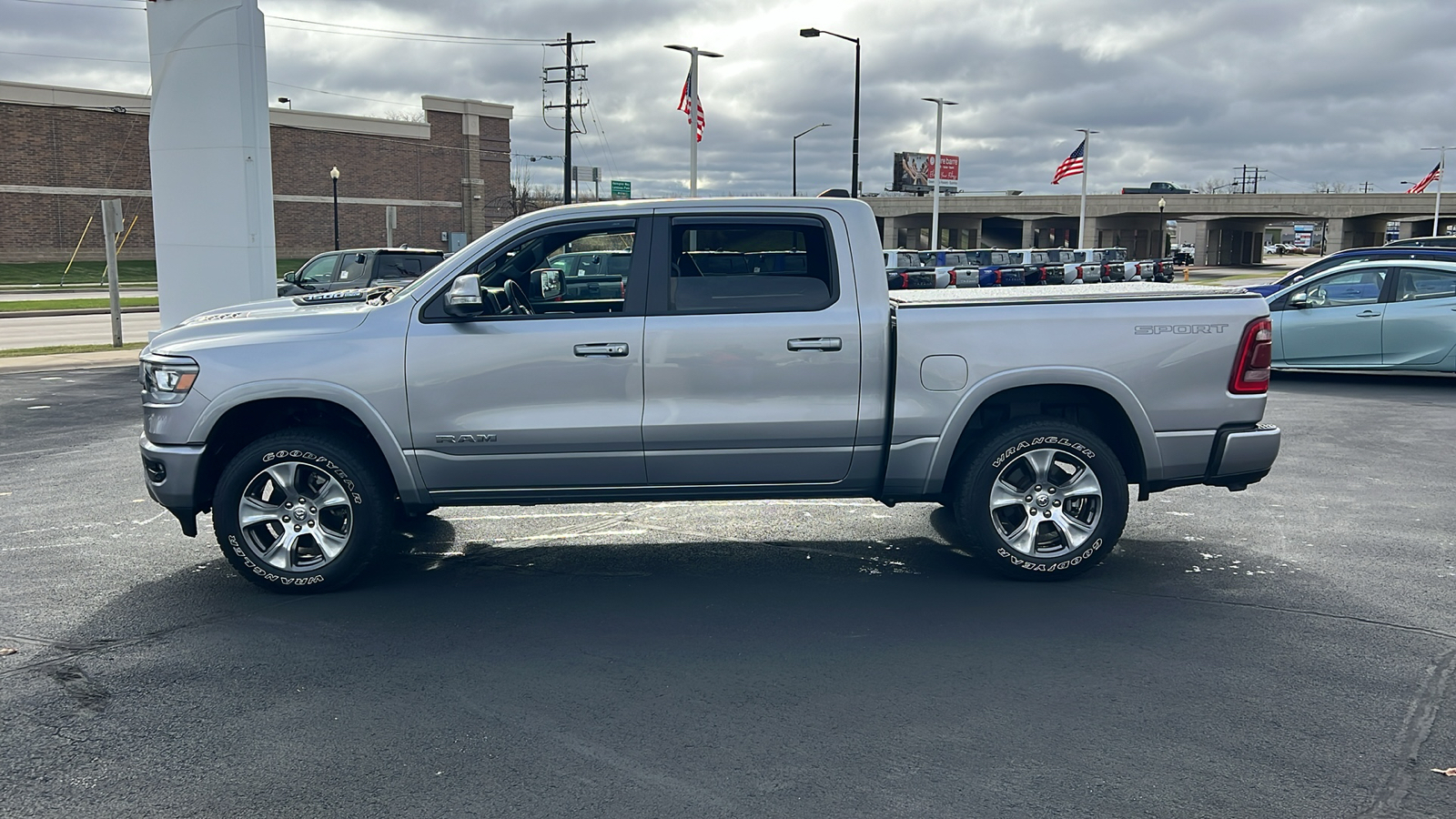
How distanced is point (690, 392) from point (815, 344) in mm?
701

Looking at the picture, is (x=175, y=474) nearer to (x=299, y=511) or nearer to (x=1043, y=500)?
(x=299, y=511)

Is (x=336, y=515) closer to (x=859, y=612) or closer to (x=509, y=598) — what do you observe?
(x=509, y=598)

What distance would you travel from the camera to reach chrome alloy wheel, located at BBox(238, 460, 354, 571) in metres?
6.00

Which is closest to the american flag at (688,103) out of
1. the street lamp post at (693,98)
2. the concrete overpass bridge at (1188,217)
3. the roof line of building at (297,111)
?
the street lamp post at (693,98)

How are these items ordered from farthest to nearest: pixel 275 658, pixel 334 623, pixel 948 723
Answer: pixel 334 623, pixel 275 658, pixel 948 723

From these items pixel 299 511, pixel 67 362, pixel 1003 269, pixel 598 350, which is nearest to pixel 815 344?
pixel 598 350

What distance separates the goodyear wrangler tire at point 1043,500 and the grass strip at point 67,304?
33.2 metres

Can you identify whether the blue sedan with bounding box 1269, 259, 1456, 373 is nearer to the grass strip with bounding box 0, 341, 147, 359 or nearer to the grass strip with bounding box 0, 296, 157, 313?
the grass strip with bounding box 0, 341, 147, 359

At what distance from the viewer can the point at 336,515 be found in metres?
6.12

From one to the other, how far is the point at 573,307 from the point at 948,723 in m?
2.99

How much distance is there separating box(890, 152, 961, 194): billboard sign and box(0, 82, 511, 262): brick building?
5533 centimetres

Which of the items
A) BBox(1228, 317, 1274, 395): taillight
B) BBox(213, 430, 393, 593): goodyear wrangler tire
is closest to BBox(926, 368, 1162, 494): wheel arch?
BBox(1228, 317, 1274, 395): taillight

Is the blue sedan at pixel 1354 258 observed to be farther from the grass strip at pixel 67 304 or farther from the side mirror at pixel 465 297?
the grass strip at pixel 67 304

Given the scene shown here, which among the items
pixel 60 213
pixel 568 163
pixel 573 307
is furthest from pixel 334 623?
pixel 60 213
